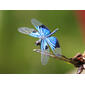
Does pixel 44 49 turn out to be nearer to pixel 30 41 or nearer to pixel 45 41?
pixel 45 41

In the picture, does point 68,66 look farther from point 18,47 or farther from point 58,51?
point 58,51

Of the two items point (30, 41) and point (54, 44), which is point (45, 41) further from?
point (30, 41)

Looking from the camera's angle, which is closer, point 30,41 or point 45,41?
point 45,41

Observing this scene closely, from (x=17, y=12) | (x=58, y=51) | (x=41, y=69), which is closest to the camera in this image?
(x=58, y=51)

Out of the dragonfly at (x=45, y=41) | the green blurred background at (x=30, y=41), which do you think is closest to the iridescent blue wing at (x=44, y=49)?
the dragonfly at (x=45, y=41)

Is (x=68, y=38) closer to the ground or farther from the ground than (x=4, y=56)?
farther from the ground

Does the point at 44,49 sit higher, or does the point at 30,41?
the point at 30,41

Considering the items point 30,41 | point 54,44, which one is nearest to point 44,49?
point 54,44

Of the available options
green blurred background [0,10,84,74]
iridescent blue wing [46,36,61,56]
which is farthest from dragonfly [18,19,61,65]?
green blurred background [0,10,84,74]

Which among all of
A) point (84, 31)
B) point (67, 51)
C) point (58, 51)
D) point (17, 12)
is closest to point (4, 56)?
point (17, 12)
